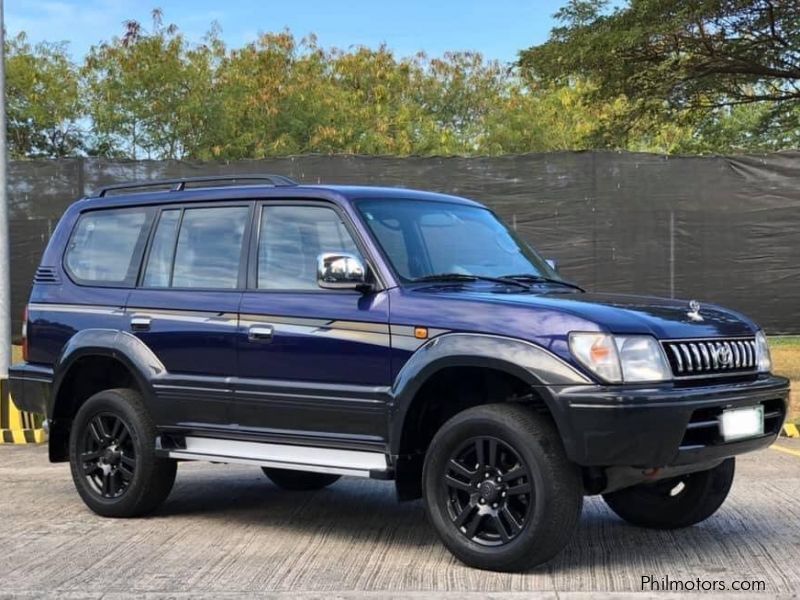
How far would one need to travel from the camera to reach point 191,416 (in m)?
6.12

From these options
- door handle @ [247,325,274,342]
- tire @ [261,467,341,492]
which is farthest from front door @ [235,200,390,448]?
tire @ [261,467,341,492]

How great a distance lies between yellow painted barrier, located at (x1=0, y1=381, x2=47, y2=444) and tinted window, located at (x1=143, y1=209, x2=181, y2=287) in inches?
149

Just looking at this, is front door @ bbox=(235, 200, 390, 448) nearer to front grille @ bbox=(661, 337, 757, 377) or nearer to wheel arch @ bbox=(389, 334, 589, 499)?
wheel arch @ bbox=(389, 334, 589, 499)

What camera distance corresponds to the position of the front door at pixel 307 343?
17.8 ft

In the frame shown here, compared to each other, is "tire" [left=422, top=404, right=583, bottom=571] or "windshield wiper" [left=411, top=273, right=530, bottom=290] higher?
"windshield wiper" [left=411, top=273, right=530, bottom=290]

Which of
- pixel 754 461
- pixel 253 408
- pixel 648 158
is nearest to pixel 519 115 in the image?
pixel 648 158

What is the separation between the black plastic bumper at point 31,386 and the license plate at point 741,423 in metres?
4.05

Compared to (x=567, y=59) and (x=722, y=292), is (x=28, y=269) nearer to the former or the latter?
(x=567, y=59)

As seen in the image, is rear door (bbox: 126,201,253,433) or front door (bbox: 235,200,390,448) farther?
rear door (bbox: 126,201,253,433)

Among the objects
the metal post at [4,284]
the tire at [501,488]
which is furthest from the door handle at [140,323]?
the metal post at [4,284]

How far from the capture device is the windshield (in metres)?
5.76

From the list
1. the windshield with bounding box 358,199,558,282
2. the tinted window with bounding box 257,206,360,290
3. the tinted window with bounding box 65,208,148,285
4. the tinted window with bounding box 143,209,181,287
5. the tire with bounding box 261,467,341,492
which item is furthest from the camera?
the tire with bounding box 261,467,341,492

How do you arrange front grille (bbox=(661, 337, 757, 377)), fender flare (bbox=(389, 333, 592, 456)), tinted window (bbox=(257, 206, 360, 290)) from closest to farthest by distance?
fender flare (bbox=(389, 333, 592, 456)) → front grille (bbox=(661, 337, 757, 377)) → tinted window (bbox=(257, 206, 360, 290))

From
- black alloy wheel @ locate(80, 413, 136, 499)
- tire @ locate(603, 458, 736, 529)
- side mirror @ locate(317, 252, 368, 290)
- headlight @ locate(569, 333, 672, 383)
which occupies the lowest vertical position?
tire @ locate(603, 458, 736, 529)
